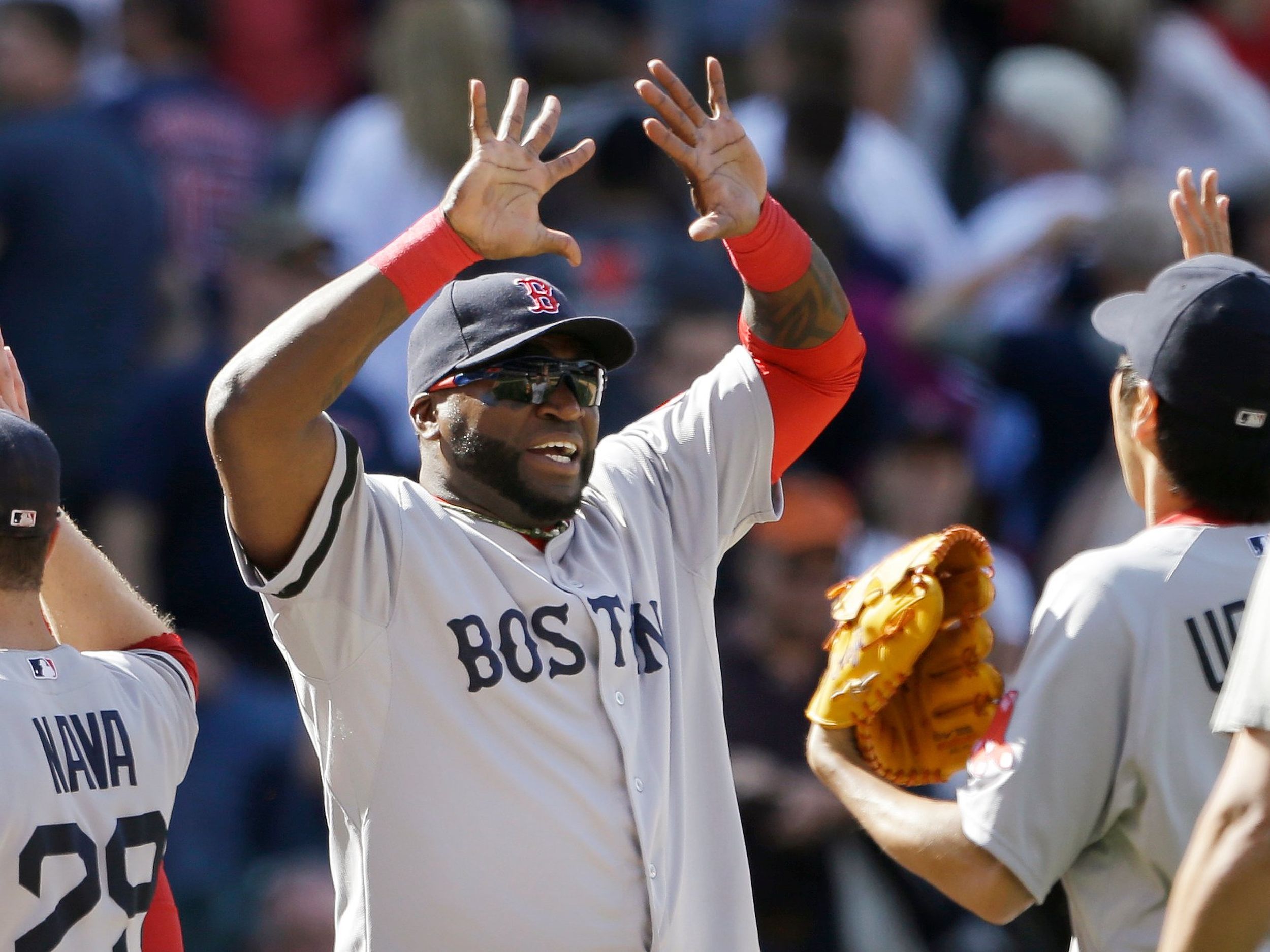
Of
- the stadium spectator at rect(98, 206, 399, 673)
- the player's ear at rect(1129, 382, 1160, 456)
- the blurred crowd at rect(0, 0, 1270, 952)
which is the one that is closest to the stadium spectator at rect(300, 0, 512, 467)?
the blurred crowd at rect(0, 0, 1270, 952)

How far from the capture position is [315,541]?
2.78 m

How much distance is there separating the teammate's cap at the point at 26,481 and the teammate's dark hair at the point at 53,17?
3.85 meters

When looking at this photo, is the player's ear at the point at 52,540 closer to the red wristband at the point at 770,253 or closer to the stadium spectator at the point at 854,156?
the red wristband at the point at 770,253

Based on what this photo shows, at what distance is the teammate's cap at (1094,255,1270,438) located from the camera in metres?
2.88

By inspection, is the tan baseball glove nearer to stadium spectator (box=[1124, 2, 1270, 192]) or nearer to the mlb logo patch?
the mlb logo patch

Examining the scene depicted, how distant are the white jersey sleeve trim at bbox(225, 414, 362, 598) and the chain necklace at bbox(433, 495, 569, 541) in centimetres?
31

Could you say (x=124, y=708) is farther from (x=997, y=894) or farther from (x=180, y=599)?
(x=180, y=599)

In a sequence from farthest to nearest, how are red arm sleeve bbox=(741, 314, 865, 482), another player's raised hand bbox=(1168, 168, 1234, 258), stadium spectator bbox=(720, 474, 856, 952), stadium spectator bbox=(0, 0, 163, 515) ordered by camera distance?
stadium spectator bbox=(0, 0, 163, 515) → stadium spectator bbox=(720, 474, 856, 952) → another player's raised hand bbox=(1168, 168, 1234, 258) → red arm sleeve bbox=(741, 314, 865, 482)

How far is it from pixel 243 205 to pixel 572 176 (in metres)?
1.26

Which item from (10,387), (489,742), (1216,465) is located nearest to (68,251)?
(10,387)

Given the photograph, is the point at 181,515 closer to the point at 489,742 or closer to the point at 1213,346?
the point at 489,742

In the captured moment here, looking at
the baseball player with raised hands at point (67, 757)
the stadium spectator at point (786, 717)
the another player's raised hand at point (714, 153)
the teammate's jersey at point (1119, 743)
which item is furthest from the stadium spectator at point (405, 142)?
the teammate's jersey at point (1119, 743)

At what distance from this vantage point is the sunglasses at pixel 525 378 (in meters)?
3.09

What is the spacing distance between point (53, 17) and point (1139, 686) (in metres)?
4.85
